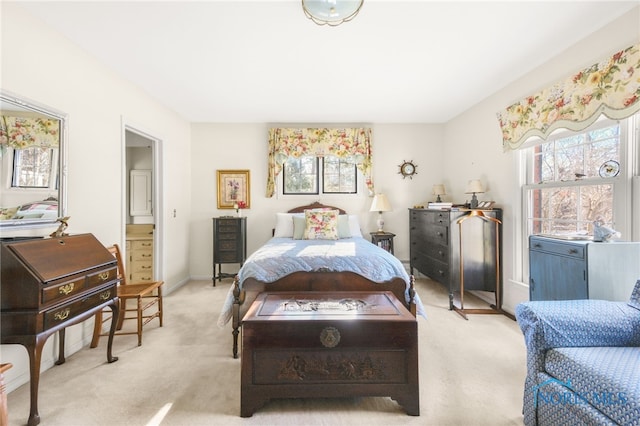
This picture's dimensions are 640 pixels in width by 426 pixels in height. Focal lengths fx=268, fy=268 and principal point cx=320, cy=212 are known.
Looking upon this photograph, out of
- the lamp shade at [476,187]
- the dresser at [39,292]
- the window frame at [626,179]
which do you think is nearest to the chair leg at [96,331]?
the dresser at [39,292]

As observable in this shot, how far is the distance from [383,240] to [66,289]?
367 cm

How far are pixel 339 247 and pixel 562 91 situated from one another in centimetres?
247

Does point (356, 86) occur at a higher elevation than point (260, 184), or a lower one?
higher

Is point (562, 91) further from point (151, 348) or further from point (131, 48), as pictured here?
point (151, 348)

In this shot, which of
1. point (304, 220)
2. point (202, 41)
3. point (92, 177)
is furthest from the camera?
Result: point (304, 220)

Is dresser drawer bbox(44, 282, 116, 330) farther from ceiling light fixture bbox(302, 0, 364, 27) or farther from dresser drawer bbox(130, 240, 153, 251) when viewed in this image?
ceiling light fixture bbox(302, 0, 364, 27)

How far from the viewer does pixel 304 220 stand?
3.89 meters

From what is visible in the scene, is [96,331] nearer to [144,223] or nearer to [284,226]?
[144,223]

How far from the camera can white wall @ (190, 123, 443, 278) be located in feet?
14.8

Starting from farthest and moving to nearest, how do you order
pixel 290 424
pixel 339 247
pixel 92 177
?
1. pixel 339 247
2. pixel 92 177
3. pixel 290 424

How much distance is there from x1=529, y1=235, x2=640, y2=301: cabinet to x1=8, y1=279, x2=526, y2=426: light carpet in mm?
699

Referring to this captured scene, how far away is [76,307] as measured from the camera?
1.74 metres

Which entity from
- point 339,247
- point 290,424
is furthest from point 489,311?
point 290,424

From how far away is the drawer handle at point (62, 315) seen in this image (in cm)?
159
